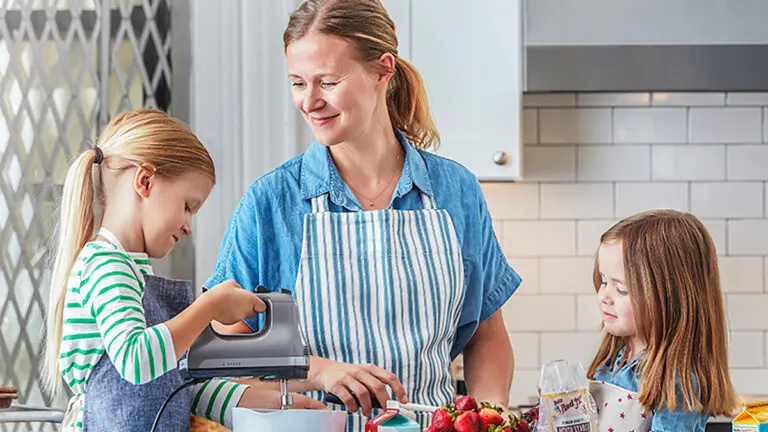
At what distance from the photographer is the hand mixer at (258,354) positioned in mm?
1401

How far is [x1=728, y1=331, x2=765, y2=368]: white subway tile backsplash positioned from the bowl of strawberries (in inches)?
85.6

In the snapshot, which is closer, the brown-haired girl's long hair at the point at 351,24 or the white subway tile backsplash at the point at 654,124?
the brown-haired girl's long hair at the point at 351,24

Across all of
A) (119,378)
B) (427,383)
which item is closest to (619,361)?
(427,383)

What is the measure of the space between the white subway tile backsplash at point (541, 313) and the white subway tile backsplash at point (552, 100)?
24.3 inches

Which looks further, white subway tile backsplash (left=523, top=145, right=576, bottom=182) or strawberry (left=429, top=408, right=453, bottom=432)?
white subway tile backsplash (left=523, top=145, right=576, bottom=182)

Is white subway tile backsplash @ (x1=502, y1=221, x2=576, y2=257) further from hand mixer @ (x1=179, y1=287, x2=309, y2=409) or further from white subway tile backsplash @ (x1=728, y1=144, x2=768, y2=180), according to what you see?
hand mixer @ (x1=179, y1=287, x2=309, y2=409)

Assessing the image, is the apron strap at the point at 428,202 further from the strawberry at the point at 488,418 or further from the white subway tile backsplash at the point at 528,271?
the white subway tile backsplash at the point at 528,271

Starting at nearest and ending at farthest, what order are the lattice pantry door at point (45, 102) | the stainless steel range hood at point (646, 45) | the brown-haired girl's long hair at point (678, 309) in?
1. the brown-haired girl's long hair at point (678, 309)
2. the lattice pantry door at point (45, 102)
3. the stainless steel range hood at point (646, 45)

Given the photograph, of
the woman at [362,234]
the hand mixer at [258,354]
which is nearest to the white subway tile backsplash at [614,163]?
the woman at [362,234]

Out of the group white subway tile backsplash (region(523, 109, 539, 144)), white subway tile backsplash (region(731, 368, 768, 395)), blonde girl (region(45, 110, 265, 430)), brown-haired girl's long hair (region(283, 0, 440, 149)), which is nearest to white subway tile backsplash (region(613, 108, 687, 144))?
white subway tile backsplash (region(523, 109, 539, 144))

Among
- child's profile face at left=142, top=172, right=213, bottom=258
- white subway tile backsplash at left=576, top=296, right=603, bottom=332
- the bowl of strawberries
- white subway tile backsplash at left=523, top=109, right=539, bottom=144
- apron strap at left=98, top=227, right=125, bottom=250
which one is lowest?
white subway tile backsplash at left=576, top=296, right=603, bottom=332

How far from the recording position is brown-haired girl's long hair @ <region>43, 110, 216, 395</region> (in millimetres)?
1638

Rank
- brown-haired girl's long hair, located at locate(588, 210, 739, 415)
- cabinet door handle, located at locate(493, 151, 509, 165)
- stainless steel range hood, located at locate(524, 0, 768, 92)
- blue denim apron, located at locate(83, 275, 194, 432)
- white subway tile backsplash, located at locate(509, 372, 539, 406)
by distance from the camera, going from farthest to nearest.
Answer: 1. white subway tile backsplash, located at locate(509, 372, 539, 406)
2. cabinet door handle, located at locate(493, 151, 509, 165)
3. stainless steel range hood, located at locate(524, 0, 768, 92)
4. brown-haired girl's long hair, located at locate(588, 210, 739, 415)
5. blue denim apron, located at locate(83, 275, 194, 432)

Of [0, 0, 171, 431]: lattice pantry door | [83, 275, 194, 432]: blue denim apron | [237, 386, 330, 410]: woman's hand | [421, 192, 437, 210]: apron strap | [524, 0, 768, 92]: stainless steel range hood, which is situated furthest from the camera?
[524, 0, 768, 92]: stainless steel range hood
